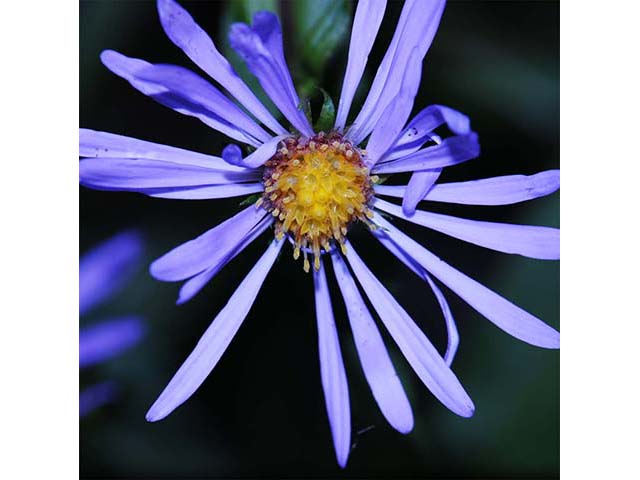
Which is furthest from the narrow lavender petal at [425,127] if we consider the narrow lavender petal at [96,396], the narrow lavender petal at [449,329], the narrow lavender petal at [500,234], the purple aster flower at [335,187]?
the narrow lavender petal at [96,396]

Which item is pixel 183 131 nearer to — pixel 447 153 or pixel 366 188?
pixel 366 188

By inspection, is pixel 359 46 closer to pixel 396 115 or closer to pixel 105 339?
pixel 396 115

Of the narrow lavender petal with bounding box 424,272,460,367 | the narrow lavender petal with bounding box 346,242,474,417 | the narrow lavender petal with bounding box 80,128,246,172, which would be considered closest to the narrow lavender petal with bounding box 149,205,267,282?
the narrow lavender petal with bounding box 80,128,246,172

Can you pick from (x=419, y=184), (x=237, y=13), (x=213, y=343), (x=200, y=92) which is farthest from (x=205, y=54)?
(x=213, y=343)

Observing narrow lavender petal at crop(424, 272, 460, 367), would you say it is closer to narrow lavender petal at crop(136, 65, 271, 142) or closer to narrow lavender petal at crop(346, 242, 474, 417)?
narrow lavender petal at crop(346, 242, 474, 417)
